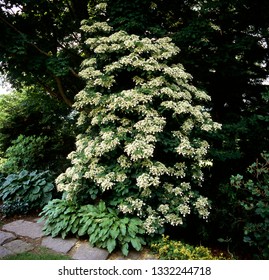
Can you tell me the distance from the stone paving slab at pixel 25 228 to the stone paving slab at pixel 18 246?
0.23 meters

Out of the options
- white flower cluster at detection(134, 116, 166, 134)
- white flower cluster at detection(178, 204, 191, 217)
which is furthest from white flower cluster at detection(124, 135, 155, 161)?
white flower cluster at detection(178, 204, 191, 217)

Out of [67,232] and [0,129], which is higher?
[0,129]

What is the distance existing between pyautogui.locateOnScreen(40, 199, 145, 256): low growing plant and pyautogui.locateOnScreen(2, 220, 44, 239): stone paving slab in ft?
0.51

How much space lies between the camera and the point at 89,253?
12.5 ft

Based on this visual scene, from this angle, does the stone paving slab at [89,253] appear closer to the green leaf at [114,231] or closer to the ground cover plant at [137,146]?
the ground cover plant at [137,146]

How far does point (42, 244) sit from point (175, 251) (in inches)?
81.1

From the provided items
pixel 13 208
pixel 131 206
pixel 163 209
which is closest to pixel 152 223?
pixel 163 209

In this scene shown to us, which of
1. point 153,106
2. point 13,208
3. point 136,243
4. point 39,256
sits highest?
point 153,106

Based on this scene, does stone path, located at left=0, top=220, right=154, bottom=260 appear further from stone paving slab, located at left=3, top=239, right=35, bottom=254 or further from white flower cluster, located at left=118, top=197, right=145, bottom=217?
white flower cluster, located at left=118, top=197, right=145, bottom=217

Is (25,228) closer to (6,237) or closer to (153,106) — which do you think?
(6,237)
